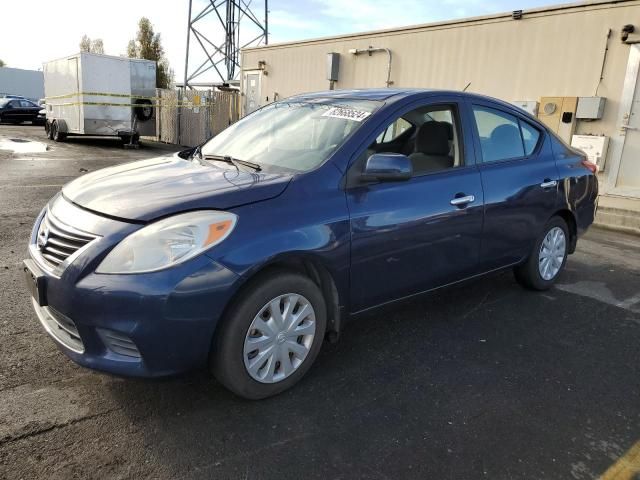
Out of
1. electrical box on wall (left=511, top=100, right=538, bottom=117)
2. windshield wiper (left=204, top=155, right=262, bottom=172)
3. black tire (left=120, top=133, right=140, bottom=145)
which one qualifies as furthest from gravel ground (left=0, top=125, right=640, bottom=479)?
black tire (left=120, top=133, right=140, bottom=145)

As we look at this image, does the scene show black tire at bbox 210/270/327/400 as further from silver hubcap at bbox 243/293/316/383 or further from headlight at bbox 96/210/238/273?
headlight at bbox 96/210/238/273

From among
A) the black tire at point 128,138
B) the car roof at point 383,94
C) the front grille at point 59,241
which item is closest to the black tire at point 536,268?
the car roof at point 383,94

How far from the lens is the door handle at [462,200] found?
3.50 metres

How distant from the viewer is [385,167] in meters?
2.96

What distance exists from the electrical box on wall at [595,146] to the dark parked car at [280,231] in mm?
5533

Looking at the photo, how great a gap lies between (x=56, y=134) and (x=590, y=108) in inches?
698

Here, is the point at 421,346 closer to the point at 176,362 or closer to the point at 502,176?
the point at 502,176

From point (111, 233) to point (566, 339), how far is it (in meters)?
3.15

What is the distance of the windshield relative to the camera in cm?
316

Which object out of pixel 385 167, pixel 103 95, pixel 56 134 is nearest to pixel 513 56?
pixel 385 167

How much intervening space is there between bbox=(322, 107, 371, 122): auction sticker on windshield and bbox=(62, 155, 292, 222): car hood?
27.5 inches

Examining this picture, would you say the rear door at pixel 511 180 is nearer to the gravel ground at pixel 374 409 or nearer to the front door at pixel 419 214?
the front door at pixel 419 214

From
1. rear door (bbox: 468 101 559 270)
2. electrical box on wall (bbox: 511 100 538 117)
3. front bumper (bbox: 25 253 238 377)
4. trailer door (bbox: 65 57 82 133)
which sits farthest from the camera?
trailer door (bbox: 65 57 82 133)

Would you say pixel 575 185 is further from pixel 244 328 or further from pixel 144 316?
pixel 144 316
